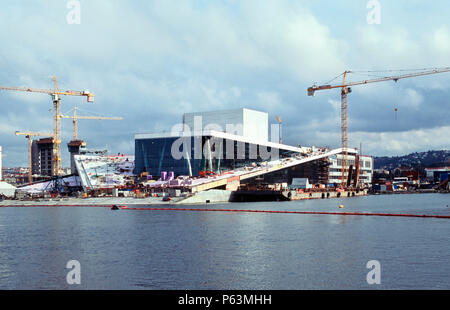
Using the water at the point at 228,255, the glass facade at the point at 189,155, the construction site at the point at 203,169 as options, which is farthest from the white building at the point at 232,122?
the water at the point at 228,255

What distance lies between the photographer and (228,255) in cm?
3447

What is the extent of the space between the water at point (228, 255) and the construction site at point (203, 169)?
51.7 m

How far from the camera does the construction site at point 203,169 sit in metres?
112

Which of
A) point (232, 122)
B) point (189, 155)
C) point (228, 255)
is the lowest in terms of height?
point (228, 255)

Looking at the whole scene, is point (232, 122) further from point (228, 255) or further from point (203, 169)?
point (228, 255)

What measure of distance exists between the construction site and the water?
51728 millimetres

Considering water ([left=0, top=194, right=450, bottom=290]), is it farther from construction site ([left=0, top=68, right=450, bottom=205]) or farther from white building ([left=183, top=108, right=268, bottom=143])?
white building ([left=183, top=108, right=268, bottom=143])

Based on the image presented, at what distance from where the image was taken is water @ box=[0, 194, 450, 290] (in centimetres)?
2683

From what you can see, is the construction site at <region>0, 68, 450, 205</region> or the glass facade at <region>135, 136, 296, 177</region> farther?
the glass facade at <region>135, 136, 296, 177</region>

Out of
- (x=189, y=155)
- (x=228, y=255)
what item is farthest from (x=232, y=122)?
(x=228, y=255)

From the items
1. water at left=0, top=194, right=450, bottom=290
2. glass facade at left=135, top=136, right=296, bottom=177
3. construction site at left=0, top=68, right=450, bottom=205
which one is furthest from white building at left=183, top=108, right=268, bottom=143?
water at left=0, top=194, right=450, bottom=290

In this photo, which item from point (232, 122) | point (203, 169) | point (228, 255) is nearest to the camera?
point (228, 255)

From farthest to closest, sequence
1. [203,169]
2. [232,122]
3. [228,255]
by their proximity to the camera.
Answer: [232,122] → [203,169] → [228,255]

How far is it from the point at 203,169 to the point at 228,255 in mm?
91436
